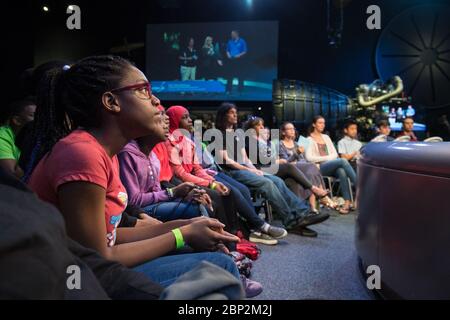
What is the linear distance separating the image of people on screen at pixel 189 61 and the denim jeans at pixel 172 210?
264 inches

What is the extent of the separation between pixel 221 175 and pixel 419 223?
184cm

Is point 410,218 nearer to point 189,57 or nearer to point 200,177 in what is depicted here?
point 200,177

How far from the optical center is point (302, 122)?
6816 mm

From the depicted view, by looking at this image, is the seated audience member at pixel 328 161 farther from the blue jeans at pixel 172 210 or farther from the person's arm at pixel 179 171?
the blue jeans at pixel 172 210

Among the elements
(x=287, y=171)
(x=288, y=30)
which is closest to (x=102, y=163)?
(x=287, y=171)

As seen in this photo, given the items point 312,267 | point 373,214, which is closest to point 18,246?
point 373,214

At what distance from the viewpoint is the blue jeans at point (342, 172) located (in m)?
4.42

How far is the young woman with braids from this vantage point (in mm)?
843

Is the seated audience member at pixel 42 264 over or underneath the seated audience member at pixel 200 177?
over

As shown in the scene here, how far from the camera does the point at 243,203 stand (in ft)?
9.22

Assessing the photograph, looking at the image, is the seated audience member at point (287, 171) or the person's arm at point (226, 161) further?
the seated audience member at point (287, 171)

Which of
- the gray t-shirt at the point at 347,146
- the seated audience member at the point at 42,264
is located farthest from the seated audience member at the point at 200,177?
the gray t-shirt at the point at 347,146

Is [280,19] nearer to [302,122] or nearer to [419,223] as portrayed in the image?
[302,122]

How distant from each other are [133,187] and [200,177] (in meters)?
0.94
